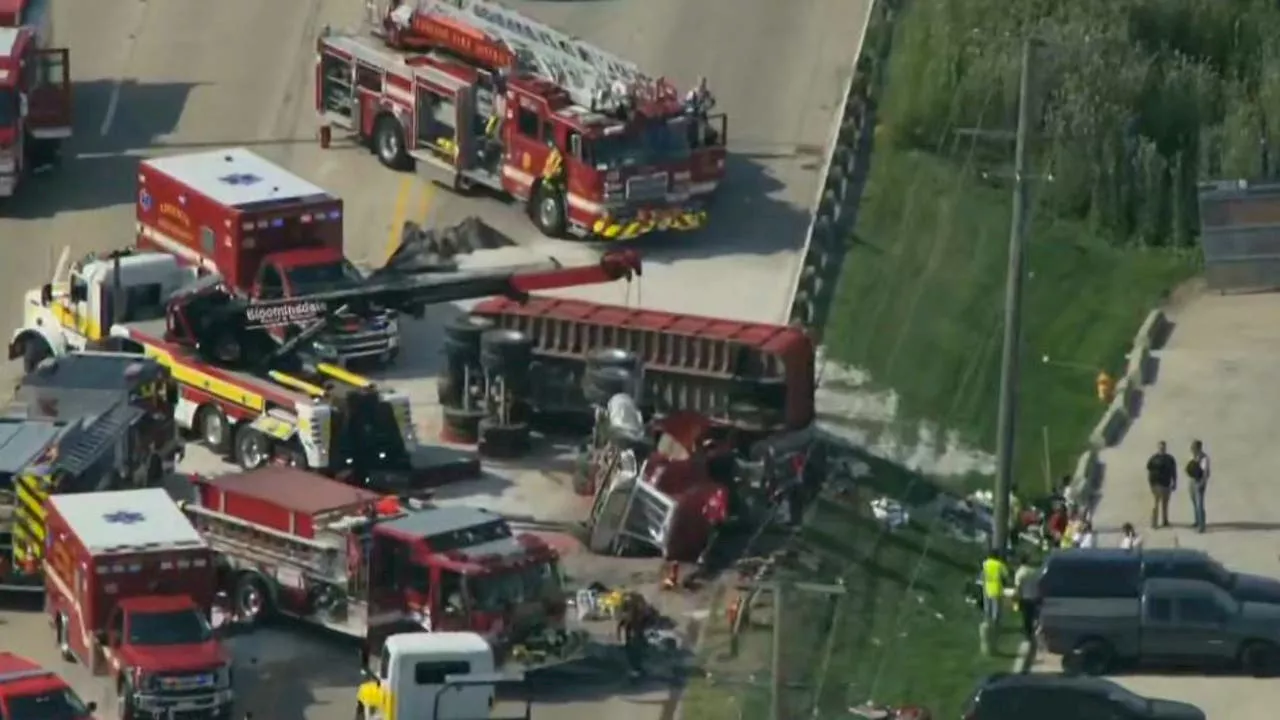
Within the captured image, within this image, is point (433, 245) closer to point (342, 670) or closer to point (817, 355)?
point (817, 355)

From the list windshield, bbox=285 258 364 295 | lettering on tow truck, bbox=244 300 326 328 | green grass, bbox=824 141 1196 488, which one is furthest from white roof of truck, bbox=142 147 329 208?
green grass, bbox=824 141 1196 488

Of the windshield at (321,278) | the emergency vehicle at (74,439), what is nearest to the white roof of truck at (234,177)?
the windshield at (321,278)

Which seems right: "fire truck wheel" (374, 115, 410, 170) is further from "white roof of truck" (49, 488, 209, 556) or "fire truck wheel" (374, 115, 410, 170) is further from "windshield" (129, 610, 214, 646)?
"windshield" (129, 610, 214, 646)

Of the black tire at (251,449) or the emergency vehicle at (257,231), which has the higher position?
the emergency vehicle at (257,231)

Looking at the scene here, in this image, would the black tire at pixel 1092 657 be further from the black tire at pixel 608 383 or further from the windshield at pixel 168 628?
the windshield at pixel 168 628

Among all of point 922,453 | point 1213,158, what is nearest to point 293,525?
point 922,453

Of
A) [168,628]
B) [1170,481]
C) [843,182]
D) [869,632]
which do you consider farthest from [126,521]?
[843,182]

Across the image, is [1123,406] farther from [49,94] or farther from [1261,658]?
[49,94]
